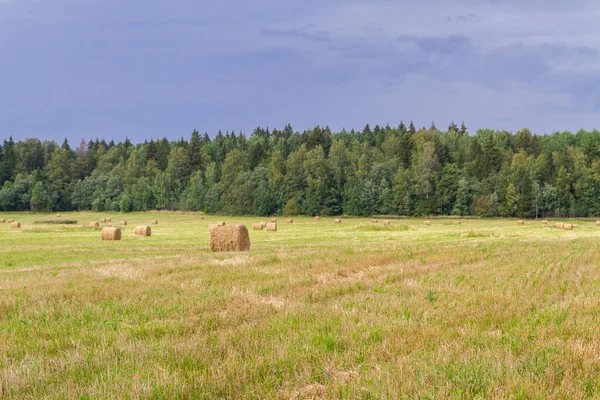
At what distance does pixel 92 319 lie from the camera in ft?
29.6

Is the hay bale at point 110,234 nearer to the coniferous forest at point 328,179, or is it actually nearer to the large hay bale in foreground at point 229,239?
the large hay bale in foreground at point 229,239

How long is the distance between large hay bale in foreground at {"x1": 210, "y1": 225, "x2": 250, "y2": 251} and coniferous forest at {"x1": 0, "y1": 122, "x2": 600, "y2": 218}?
8537 cm

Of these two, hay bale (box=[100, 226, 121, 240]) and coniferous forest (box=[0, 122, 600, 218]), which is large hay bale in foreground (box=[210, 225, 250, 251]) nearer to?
hay bale (box=[100, 226, 121, 240])

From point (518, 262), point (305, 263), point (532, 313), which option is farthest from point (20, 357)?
point (518, 262)

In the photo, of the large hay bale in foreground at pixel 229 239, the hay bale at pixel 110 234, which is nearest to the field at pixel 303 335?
the large hay bale in foreground at pixel 229 239

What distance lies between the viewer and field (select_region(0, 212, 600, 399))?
5504 mm

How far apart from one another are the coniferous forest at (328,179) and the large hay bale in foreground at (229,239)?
85371mm

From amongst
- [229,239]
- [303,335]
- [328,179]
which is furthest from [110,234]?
[328,179]

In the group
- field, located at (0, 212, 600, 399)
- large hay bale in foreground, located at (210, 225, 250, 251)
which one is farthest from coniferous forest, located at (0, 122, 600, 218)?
field, located at (0, 212, 600, 399)

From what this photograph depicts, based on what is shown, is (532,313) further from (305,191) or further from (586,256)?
(305,191)

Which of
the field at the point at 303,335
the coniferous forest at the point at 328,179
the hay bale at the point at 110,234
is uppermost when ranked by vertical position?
the coniferous forest at the point at 328,179

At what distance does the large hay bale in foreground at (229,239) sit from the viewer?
27312 mm

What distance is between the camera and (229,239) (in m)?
27.5

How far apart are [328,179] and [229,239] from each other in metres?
90.5
